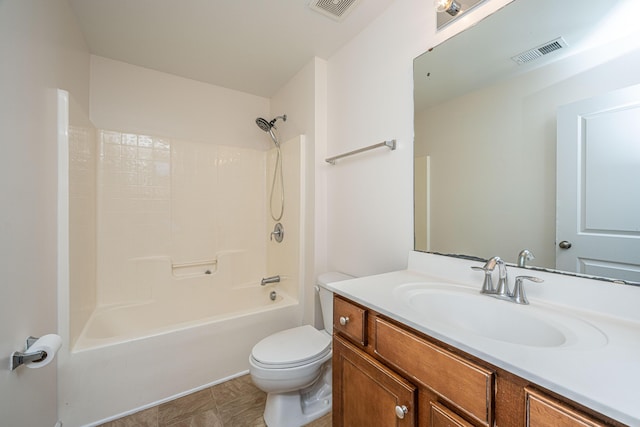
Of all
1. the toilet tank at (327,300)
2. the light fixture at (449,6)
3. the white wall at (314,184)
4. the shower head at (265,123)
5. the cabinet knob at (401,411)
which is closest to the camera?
the cabinet knob at (401,411)

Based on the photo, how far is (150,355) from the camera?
1.53m

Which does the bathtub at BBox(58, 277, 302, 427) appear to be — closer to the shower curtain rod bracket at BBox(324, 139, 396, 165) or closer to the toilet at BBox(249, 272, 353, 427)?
the toilet at BBox(249, 272, 353, 427)

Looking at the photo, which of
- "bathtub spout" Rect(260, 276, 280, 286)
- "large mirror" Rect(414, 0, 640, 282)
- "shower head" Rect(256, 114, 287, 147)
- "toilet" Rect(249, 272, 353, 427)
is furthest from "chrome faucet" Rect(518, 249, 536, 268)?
"shower head" Rect(256, 114, 287, 147)

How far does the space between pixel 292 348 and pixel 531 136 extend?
57.7 inches

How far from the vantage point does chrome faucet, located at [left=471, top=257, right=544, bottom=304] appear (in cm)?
88

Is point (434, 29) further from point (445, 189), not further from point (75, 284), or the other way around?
point (75, 284)

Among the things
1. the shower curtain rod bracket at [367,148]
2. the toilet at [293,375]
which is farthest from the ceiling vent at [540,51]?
the toilet at [293,375]

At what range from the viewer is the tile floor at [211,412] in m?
1.42

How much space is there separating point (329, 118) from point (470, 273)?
1448mm

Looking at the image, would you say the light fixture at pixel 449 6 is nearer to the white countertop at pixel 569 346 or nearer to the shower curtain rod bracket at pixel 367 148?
the shower curtain rod bracket at pixel 367 148

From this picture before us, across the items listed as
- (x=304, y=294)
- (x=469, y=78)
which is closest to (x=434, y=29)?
(x=469, y=78)

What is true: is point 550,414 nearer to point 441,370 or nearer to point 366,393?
point 441,370

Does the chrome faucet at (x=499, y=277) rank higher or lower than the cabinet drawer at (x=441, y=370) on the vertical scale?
higher

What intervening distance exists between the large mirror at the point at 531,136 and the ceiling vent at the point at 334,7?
21.4 inches
